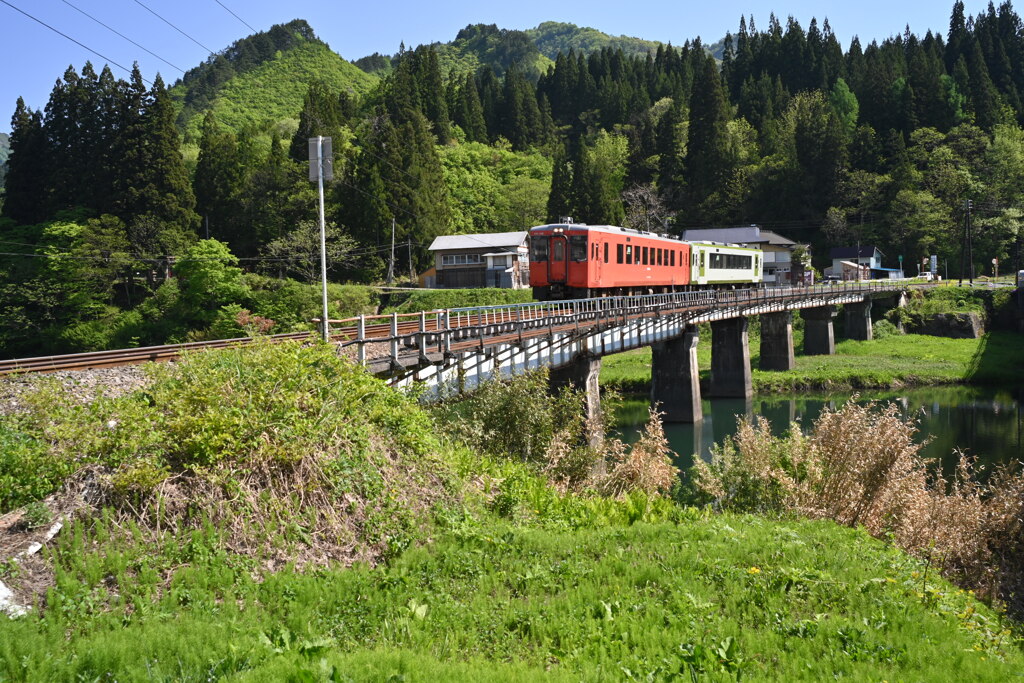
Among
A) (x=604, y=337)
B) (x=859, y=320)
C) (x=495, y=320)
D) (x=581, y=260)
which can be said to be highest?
(x=581, y=260)

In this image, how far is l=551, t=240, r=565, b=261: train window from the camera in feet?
91.8

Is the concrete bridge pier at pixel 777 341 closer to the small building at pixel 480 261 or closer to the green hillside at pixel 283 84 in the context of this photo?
the small building at pixel 480 261

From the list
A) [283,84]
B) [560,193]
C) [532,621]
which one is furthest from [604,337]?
[283,84]

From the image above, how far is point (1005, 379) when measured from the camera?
1639 inches

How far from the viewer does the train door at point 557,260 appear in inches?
1099

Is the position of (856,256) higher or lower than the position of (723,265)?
higher

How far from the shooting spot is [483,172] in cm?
9112

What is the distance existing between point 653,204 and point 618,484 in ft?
243

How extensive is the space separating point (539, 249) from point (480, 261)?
34.3 metres

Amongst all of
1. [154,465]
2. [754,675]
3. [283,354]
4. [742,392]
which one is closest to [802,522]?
[754,675]

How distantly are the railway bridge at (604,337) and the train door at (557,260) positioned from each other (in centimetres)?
204

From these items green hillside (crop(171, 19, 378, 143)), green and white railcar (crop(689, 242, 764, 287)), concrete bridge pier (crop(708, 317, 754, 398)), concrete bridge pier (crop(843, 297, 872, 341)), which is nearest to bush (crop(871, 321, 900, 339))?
concrete bridge pier (crop(843, 297, 872, 341))

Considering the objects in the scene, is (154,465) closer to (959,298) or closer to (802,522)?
(802,522)

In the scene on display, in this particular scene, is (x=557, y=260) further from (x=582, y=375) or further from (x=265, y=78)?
(x=265, y=78)
